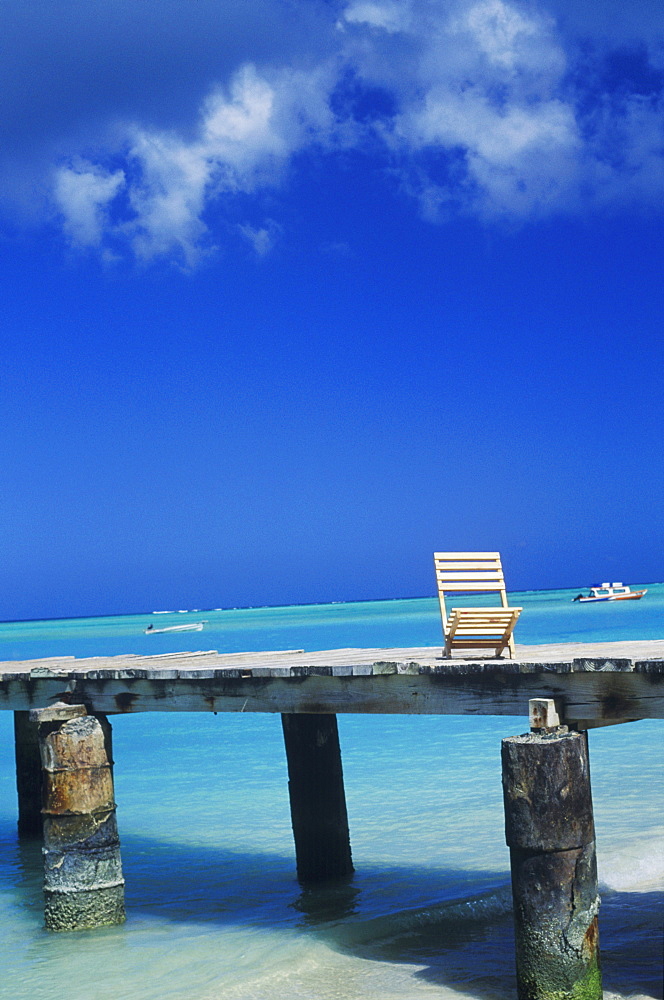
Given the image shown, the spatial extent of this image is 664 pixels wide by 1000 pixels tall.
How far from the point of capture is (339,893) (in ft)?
29.5

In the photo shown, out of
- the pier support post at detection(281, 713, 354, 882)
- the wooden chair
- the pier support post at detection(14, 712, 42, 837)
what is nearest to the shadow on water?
the pier support post at detection(281, 713, 354, 882)

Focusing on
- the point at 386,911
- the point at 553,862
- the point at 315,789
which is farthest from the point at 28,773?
the point at 553,862

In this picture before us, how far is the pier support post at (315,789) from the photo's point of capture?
9.07 m

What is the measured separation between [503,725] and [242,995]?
13.9 metres

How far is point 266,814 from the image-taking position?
43.8 feet

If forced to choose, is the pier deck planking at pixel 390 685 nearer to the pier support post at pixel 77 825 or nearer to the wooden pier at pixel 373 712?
the wooden pier at pixel 373 712

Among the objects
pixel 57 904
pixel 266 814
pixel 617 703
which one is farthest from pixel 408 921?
pixel 266 814

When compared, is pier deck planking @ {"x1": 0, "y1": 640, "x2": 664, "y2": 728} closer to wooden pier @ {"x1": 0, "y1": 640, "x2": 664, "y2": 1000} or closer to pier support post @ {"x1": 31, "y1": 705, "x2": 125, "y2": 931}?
wooden pier @ {"x1": 0, "y1": 640, "x2": 664, "y2": 1000}

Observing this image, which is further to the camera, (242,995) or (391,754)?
(391,754)

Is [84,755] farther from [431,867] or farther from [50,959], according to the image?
[431,867]

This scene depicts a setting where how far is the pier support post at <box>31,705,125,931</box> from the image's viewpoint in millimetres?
7742

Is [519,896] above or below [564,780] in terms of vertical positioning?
below

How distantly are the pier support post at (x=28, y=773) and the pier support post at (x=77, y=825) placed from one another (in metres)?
3.89

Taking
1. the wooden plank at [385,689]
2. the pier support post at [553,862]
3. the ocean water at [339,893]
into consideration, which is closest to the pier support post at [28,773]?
the ocean water at [339,893]
